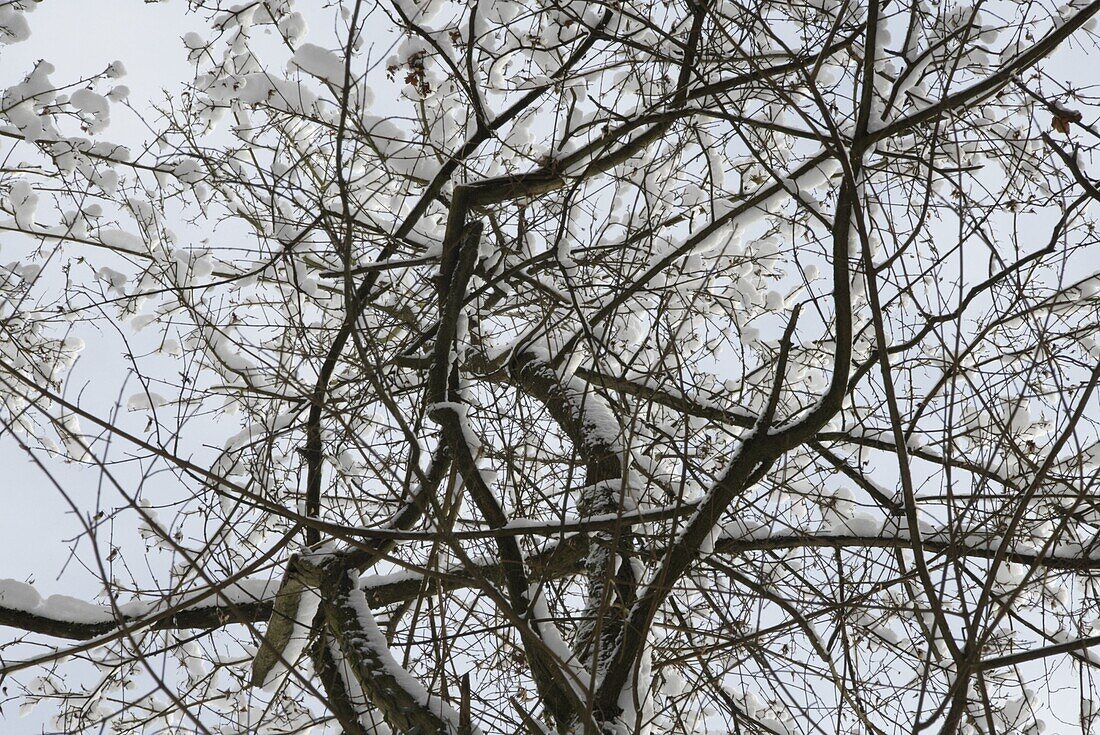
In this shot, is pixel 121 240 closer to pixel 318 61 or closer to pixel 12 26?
pixel 12 26

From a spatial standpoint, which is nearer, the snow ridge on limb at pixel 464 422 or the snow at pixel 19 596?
the snow ridge on limb at pixel 464 422

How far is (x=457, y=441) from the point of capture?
2510 millimetres

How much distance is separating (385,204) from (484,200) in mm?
1669

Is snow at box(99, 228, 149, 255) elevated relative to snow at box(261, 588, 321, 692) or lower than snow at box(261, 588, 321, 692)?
elevated

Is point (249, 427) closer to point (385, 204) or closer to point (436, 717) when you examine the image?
point (385, 204)

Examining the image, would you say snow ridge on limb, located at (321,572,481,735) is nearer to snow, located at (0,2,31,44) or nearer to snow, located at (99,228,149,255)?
snow, located at (99,228,149,255)

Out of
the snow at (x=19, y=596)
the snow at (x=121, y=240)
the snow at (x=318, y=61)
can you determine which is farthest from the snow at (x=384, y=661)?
the snow at (x=121, y=240)

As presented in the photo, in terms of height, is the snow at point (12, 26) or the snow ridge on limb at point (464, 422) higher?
the snow at point (12, 26)

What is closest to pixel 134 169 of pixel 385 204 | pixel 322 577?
pixel 385 204

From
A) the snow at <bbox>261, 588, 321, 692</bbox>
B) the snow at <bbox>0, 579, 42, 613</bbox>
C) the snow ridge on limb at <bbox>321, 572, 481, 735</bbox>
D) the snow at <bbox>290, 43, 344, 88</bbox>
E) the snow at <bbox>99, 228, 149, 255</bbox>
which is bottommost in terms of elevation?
the snow ridge on limb at <bbox>321, 572, 481, 735</bbox>

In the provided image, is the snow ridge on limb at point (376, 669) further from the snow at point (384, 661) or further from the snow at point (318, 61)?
the snow at point (318, 61)

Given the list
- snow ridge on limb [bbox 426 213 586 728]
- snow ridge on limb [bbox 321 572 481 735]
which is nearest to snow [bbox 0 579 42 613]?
snow ridge on limb [bbox 321 572 481 735]

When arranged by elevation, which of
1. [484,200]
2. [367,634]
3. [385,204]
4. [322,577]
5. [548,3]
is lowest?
[367,634]

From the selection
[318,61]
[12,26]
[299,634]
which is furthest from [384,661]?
[12,26]
